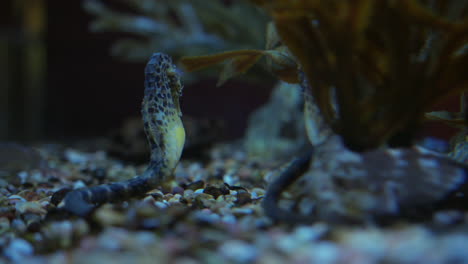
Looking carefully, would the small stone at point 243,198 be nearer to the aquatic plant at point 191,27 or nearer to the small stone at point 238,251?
the small stone at point 238,251

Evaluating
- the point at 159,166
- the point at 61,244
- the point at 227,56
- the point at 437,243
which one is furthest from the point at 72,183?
the point at 437,243

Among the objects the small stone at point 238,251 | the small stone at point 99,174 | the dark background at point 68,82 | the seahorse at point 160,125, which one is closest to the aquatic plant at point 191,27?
the dark background at point 68,82

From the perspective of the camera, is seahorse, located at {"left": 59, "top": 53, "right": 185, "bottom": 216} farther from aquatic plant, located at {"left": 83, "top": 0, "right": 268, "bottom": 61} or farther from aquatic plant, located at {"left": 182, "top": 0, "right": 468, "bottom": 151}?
aquatic plant, located at {"left": 83, "top": 0, "right": 268, "bottom": 61}

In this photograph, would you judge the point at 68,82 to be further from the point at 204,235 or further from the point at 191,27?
the point at 204,235

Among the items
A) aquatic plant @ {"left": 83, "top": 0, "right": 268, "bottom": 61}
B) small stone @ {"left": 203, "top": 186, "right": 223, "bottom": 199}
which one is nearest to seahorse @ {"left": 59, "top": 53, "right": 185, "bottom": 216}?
small stone @ {"left": 203, "top": 186, "right": 223, "bottom": 199}

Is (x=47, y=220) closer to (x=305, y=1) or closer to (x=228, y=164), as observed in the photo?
(x=305, y=1)

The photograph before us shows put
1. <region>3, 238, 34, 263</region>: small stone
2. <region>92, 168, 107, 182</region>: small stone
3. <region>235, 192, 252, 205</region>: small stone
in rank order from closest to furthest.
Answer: <region>3, 238, 34, 263</region>: small stone
<region>235, 192, 252, 205</region>: small stone
<region>92, 168, 107, 182</region>: small stone
